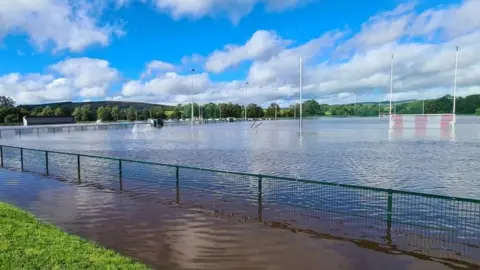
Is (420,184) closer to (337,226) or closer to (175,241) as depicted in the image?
(337,226)

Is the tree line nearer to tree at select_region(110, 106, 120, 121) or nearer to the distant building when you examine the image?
tree at select_region(110, 106, 120, 121)

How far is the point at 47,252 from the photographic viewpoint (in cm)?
580

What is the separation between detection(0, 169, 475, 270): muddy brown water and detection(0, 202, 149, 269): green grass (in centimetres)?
67

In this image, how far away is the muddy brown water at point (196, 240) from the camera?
631 centimetres

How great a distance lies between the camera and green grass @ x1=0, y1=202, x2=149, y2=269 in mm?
5328

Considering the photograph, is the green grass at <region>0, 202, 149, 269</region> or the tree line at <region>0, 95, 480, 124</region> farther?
the tree line at <region>0, 95, 480, 124</region>

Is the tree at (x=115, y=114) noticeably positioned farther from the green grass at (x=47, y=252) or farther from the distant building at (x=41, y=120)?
the green grass at (x=47, y=252)

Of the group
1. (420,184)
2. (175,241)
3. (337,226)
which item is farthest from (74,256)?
(420,184)

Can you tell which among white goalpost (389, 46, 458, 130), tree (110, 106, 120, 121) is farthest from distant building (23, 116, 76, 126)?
white goalpost (389, 46, 458, 130)

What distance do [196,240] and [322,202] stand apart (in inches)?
168

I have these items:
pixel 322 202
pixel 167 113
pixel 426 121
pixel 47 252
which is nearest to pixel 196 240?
pixel 47 252

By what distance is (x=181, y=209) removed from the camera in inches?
386

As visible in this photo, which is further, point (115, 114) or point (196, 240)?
point (115, 114)

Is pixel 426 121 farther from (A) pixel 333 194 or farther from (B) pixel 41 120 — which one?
(B) pixel 41 120
